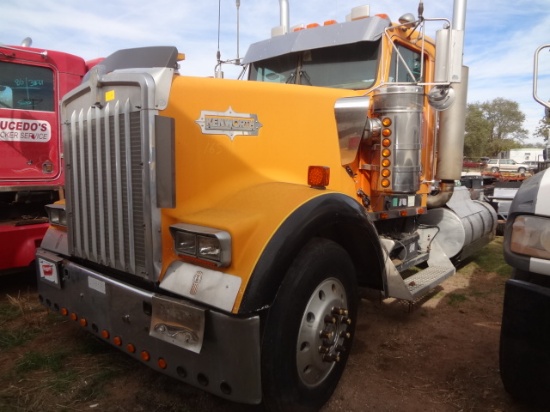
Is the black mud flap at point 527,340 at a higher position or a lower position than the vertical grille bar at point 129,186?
lower

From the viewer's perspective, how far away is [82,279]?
8.87 ft

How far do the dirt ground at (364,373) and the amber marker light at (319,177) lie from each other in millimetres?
1329

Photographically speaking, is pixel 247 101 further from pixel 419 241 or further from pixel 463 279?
pixel 463 279

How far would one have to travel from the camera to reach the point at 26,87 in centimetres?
486

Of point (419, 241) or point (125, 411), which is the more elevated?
point (419, 241)

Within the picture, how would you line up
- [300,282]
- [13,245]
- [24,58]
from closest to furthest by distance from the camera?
[300,282], [13,245], [24,58]

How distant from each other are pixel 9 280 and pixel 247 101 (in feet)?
14.5

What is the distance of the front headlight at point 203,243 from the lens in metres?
2.05

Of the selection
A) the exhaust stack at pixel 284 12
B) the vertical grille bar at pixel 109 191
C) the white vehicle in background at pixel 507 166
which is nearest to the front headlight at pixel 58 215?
the vertical grille bar at pixel 109 191

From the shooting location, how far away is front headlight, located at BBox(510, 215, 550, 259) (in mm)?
2012

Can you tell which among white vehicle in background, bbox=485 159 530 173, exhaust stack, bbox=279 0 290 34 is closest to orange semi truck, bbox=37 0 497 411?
exhaust stack, bbox=279 0 290 34

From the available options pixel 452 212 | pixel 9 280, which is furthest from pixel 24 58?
pixel 452 212

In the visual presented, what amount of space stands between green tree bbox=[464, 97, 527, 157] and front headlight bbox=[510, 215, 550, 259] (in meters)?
53.7

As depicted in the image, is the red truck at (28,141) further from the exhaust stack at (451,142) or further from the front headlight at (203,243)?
the exhaust stack at (451,142)
